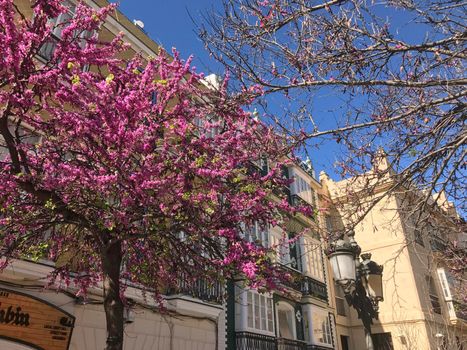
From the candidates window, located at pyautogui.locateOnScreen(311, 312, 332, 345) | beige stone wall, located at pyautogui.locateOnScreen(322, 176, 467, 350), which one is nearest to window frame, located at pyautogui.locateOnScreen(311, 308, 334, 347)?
window, located at pyautogui.locateOnScreen(311, 312, 332, 345)

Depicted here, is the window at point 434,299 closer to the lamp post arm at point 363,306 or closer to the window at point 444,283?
the window at point 444,283

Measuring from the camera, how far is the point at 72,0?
1171 centimetres

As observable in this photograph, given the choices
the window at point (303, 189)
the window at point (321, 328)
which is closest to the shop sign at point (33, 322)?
the window at point (321, 328)

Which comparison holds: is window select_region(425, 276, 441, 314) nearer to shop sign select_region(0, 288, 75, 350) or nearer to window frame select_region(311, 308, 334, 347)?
window frame select_region(311, 308, 334, 347)

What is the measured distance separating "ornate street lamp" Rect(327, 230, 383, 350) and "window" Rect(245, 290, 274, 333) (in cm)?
849

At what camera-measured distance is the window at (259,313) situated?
47.3 feet

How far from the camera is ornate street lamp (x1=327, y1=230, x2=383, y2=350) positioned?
619 centimetres

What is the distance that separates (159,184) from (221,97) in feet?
5.04

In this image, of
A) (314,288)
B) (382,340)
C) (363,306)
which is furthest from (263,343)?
(382,340)

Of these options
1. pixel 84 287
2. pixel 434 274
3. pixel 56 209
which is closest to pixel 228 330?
pixel 84 287

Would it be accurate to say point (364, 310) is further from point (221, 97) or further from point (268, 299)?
point (268, 299)

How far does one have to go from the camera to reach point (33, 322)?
8422 millimetres

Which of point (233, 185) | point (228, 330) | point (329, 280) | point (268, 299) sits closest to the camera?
point (233, 185)

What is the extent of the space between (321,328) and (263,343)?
5174mm
